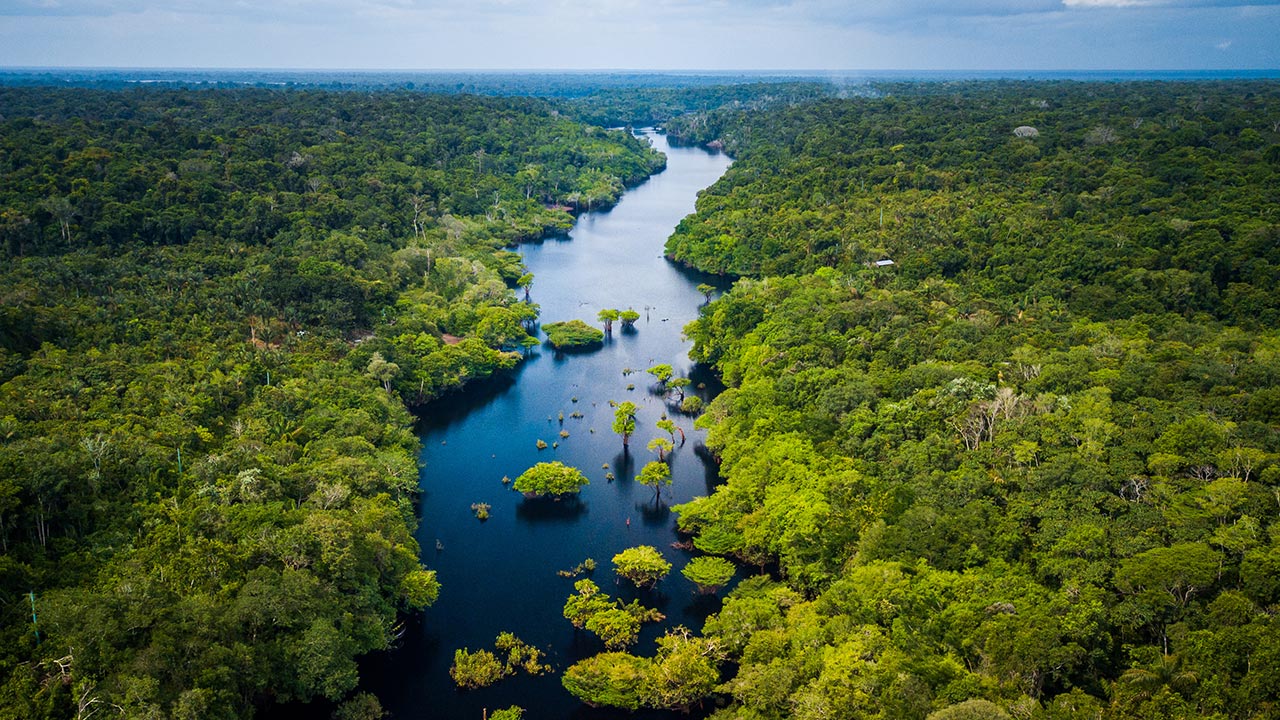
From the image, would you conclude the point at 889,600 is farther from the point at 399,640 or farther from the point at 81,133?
the point at 81,133

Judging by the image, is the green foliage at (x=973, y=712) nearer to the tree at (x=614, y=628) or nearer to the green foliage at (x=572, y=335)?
the tree at (x=614, y=628)

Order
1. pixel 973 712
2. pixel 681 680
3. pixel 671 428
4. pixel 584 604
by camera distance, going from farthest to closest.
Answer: pixel 671 428 < pixel 584 604 < pixel 681 680 < pixel 973 712

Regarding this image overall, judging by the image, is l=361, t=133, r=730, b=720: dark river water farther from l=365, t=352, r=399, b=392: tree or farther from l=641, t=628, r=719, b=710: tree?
l=365, t=352, r=399, b=392: tree

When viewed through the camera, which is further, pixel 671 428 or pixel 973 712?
pixel 671 428

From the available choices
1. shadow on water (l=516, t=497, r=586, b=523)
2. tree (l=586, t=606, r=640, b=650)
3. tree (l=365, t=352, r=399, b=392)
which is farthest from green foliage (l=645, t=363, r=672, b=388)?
tree (l=586, t=606, r=640, b=650)

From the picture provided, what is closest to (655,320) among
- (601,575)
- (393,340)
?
(393,340)

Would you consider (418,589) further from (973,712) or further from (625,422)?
(973,712)

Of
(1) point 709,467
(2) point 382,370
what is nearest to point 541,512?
(1) point 709,467
